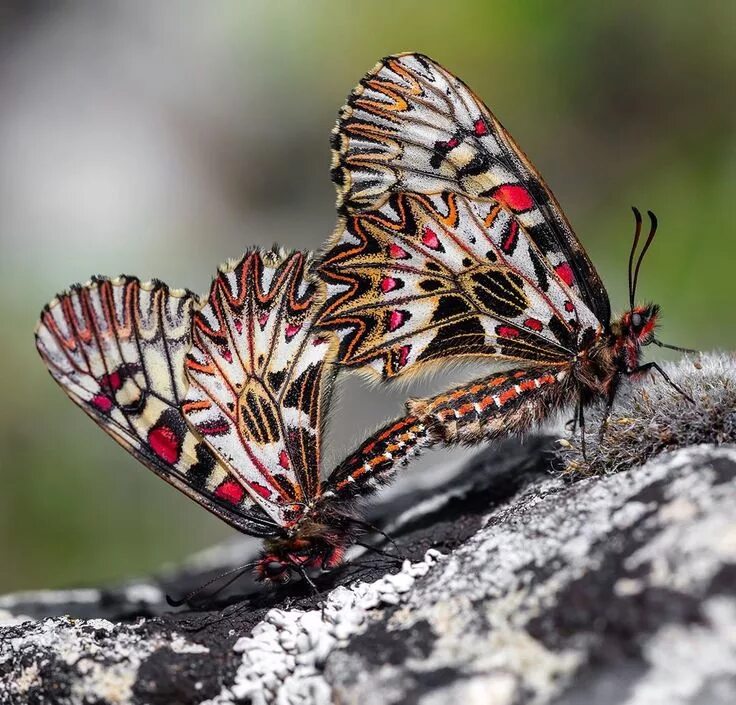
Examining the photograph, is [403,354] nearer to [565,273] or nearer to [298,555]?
[565,273]

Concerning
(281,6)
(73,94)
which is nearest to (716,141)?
(281,6)

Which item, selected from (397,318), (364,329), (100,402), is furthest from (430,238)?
(100,402)

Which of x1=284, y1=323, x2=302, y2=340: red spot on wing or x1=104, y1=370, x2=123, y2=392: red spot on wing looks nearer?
x1=104, y1=370, x2=123, y2=392: red spot on wing

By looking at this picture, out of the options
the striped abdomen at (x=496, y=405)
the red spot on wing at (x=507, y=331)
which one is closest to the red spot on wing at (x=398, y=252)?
the red spot on wing at (x=507, y=331)

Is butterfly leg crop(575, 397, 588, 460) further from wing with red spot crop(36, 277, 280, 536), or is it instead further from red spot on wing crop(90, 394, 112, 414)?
red spot on wing crop(90, 394, 112, 414)

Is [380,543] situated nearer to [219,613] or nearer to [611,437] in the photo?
[219,613]

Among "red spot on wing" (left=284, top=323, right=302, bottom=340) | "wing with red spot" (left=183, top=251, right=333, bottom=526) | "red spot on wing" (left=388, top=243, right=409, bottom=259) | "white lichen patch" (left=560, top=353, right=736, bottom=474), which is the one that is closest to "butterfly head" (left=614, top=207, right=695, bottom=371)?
"white lichen patch" (left=560, top=353, right=736, bottom=474)
